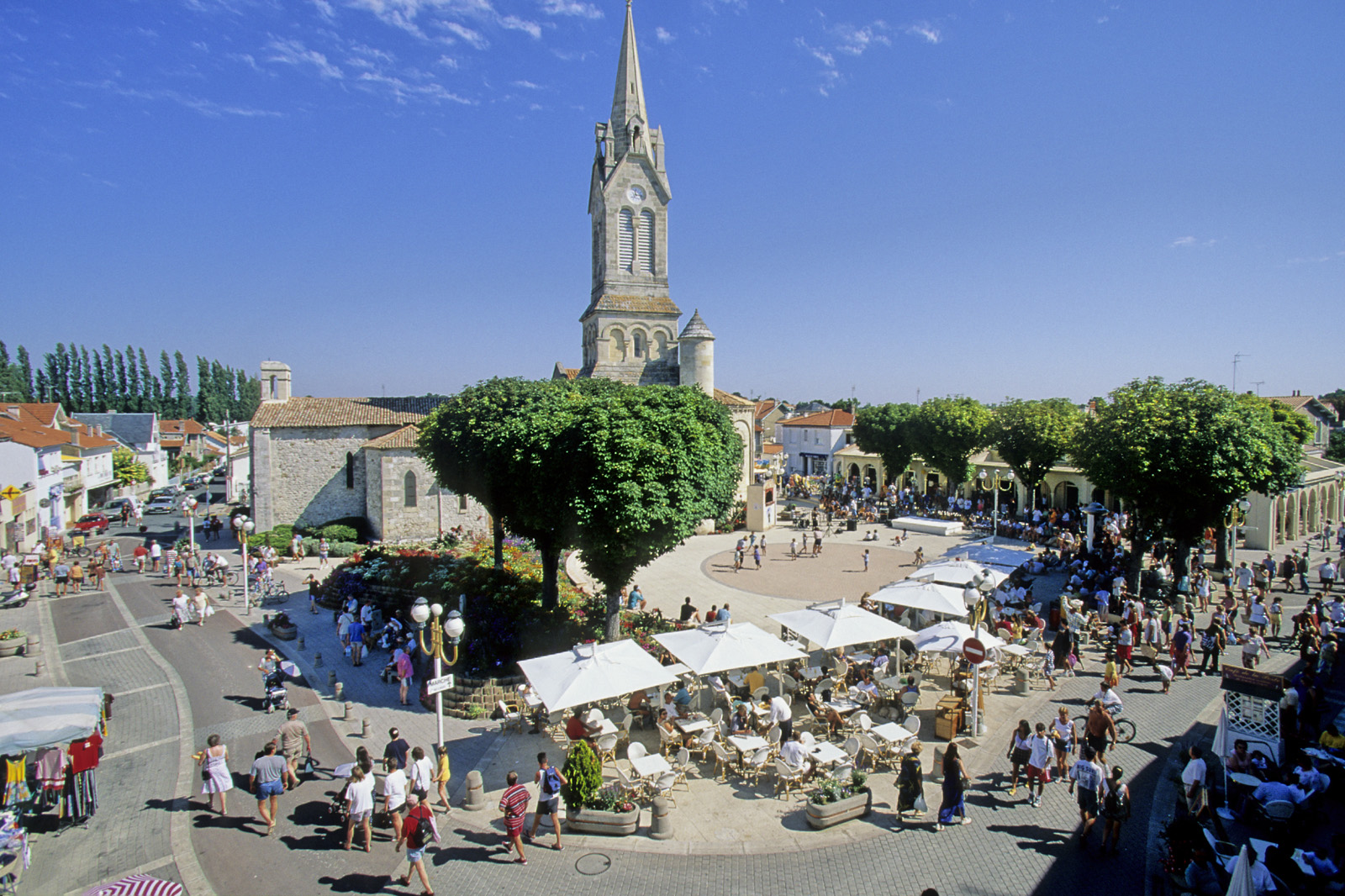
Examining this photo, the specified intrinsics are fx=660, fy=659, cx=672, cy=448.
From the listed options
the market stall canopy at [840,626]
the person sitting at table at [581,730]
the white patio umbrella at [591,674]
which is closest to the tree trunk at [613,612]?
the white patio umbrella at [591,674]

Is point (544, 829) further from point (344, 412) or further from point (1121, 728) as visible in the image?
point (344, 412)

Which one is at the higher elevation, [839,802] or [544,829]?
[839,802]

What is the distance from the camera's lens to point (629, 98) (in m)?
40.9

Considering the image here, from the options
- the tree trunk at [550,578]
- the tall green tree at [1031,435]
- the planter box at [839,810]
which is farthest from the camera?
the tall green tree at [1031,435]

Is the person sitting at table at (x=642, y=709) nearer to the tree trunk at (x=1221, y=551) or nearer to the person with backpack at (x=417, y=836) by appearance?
the person with backpack at (x=417, y=836)

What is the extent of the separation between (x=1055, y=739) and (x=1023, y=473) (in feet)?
96.5

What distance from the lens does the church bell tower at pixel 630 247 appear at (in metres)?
40.0

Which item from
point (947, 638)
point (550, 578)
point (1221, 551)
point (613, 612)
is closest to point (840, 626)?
point (947, 638)

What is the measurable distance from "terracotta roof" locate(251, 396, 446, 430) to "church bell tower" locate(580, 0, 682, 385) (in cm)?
1115

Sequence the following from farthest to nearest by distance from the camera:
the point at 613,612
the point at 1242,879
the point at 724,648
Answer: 1. the point at 613,612
2. the point at 724,648
3. the point at 1242,879

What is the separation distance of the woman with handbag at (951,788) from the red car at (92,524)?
4909cm

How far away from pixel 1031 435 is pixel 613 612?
1100 inches

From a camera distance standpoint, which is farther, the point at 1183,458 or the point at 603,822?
the point at 1183,458

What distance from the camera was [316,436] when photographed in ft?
125
